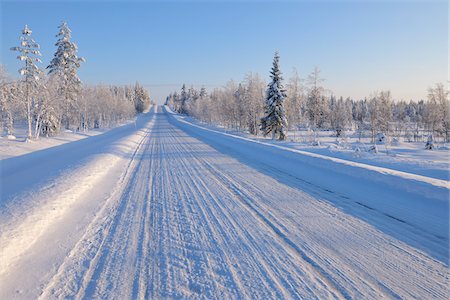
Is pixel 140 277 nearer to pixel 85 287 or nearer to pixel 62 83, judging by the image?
pixel 85 287

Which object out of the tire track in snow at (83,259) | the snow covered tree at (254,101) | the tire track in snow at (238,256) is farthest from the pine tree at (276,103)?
the tire track in snow at (83,259)

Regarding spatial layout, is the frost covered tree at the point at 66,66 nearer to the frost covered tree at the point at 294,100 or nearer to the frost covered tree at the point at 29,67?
the frost covered tree at the point at 29,67

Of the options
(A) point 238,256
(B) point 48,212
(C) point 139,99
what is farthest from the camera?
(C) point 139,99

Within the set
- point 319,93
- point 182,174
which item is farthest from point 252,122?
point 182,174

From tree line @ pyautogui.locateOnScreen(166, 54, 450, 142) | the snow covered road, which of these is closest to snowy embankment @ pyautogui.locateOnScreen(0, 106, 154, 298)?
the snow covered road

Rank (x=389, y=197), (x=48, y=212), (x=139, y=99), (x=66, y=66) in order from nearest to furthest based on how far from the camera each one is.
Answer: (x=48, y=212)
(x=389, y=197)
(x=66, y=66)
(x=139, y=99)

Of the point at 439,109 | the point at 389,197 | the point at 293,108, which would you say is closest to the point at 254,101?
the point at 293,108

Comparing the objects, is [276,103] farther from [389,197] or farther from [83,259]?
[83,259]

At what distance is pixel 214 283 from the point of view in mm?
3238

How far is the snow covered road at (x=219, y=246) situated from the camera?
10.5ft

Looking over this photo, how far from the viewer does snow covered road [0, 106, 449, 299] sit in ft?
10.5

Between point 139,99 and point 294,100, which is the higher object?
point 139,99

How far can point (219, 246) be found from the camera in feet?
13.8

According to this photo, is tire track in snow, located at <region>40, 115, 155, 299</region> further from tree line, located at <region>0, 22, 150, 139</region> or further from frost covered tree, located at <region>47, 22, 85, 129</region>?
frost covered tree, located at <region>47, 22, 85, 129</region>
